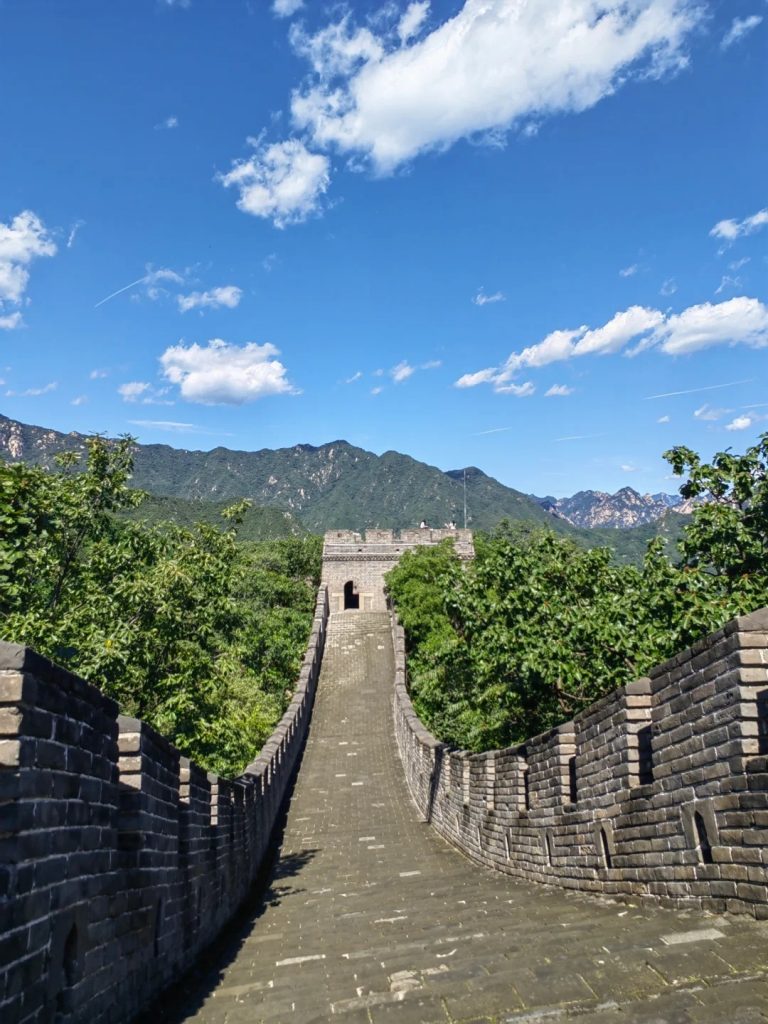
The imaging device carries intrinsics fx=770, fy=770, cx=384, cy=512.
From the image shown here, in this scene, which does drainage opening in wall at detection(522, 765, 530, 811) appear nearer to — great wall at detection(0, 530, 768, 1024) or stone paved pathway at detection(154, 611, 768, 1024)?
great wall at detection(0, 530, 768, 1024)

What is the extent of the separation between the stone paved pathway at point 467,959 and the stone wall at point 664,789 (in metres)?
0.26

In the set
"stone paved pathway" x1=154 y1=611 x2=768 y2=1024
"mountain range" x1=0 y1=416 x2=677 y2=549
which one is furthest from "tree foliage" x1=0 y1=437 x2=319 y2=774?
"mountain range" x1=0 y1=416 x2=677 y2=549

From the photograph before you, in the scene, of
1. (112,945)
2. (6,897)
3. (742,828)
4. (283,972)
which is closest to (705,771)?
(742,828)

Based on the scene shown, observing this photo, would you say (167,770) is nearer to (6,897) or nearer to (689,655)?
(6,897)

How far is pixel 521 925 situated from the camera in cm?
545

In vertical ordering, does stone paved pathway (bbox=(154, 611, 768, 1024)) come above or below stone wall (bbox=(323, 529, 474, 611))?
below

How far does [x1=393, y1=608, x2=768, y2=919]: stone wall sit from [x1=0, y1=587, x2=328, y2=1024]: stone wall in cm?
335

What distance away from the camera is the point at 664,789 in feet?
17.7

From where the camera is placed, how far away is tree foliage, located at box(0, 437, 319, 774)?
990 cm

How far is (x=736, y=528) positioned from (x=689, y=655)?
5.80 meters

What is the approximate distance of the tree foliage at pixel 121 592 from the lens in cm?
990

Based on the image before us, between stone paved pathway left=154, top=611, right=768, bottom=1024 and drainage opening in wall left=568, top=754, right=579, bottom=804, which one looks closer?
stone paved pathway left=154, top=611, right=768, bottom=1024

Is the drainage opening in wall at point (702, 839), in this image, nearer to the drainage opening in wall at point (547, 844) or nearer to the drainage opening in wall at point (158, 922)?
the drainage opening in wall at point (547, 844)

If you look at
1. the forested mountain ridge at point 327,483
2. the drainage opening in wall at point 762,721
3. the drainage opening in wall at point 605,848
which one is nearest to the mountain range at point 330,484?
the forested mountain ridge at point 327,483
